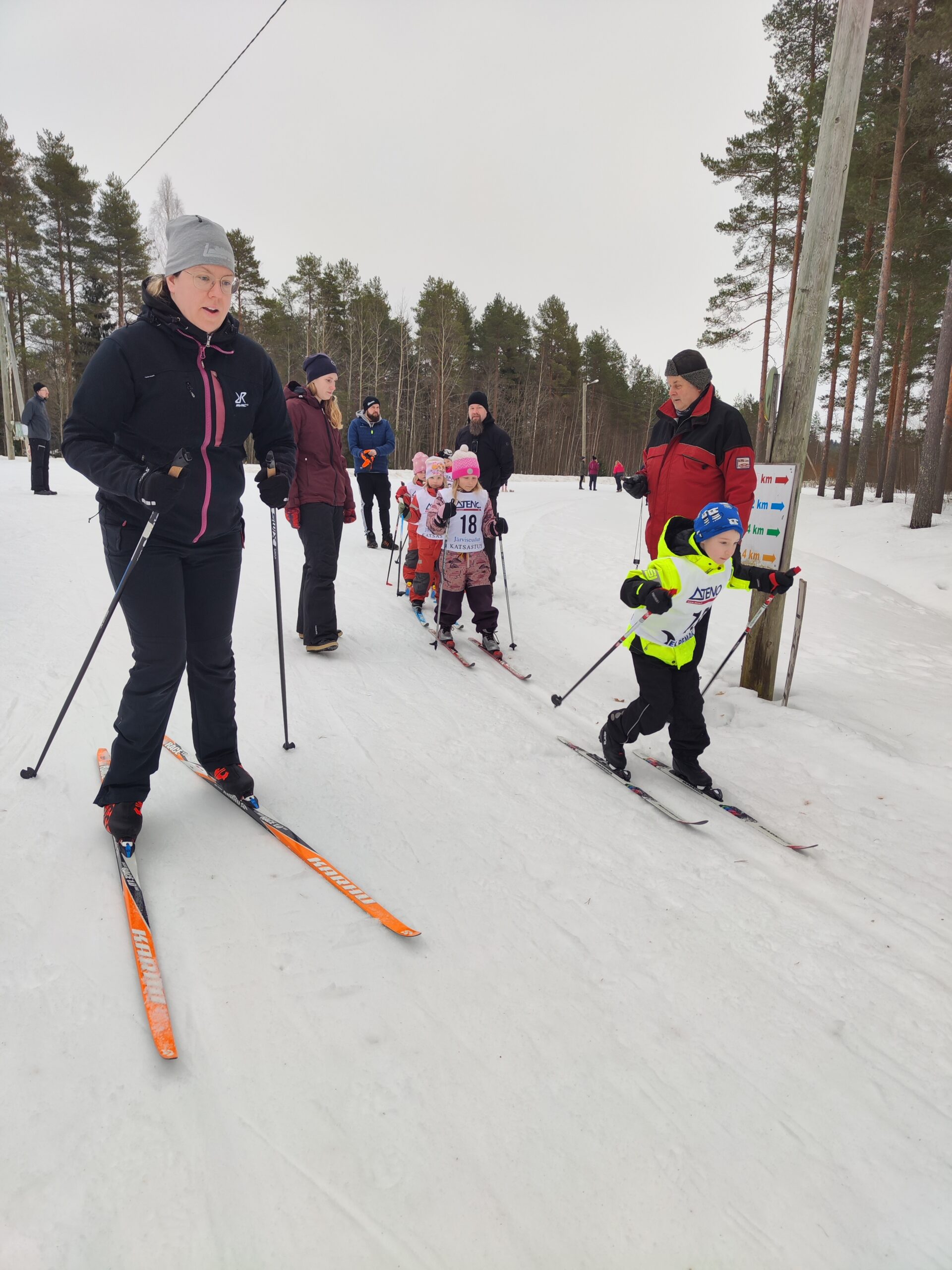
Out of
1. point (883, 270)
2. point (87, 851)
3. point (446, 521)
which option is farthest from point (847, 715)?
point (883, 270)

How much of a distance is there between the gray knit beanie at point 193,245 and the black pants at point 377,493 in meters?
6.63

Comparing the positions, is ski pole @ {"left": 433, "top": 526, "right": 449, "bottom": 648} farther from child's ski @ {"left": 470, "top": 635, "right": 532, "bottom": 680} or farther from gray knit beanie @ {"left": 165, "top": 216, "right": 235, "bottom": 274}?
gray knit beanie @ {"left": 165, "top": 216, "right": 235, "bottom": 274}

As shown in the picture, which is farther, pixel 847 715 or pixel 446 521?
pixel 446 521

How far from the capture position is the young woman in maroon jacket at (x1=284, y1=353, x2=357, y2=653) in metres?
4.92

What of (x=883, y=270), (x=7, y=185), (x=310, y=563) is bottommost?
(x=310, y=563)

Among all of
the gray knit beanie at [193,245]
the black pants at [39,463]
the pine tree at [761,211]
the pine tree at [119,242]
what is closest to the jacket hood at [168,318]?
the gray knit beanie at [193,245]

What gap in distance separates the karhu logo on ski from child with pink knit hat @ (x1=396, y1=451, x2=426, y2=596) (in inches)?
141

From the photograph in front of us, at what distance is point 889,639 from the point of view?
292 inches

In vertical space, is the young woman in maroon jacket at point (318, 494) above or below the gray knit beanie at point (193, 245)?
below

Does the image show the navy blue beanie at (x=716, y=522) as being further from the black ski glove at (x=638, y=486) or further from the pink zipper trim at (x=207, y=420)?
Result: the pink zipper trim at (x=207, y=420)

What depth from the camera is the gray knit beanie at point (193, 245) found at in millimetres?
2367

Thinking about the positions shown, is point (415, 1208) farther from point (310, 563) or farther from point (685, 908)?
point (310, 563)

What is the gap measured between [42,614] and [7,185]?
28614 millimetres

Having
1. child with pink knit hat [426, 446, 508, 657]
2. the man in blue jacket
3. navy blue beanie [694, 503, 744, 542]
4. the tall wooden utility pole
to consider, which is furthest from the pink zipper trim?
the man in blue jacket
